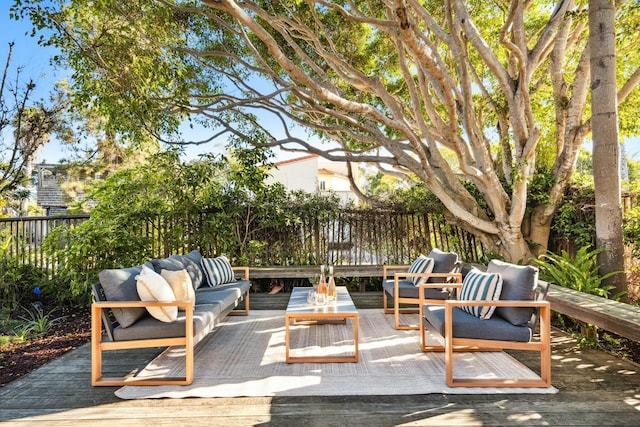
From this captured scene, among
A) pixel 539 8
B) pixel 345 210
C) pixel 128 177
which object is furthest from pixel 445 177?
pixel 128 177

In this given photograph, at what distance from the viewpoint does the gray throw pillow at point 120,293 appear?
312 cm

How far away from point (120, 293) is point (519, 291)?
313 centimetres

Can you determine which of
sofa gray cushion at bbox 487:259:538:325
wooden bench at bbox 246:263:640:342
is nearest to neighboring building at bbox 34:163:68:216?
wooden bench at bbox 246:263:640:342

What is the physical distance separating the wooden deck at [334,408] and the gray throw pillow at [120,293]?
523 millimetres

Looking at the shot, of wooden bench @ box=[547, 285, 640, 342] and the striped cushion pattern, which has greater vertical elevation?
the striped cushion pattern

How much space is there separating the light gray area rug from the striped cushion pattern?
2.21 ft

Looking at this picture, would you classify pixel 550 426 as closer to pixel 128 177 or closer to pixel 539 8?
pixel 128 177

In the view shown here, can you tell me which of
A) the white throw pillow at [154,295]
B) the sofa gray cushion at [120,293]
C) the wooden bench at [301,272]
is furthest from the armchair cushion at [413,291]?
the sofa gray cushion at [120,293]

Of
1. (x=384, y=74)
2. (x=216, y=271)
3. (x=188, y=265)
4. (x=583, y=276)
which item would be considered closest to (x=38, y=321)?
(x=188, y=265)

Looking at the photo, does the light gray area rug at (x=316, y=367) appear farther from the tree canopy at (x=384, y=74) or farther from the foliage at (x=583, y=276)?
the tree canopy at (x=384, y=74)

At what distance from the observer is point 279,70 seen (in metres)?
7.68

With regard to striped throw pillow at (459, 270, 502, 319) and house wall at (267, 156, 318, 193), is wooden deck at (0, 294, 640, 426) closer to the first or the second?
striped throw pillow at (459, 270, 502, 319)

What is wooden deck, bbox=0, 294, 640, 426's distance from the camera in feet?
7.97

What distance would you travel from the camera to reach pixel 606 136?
4621 millimetres
